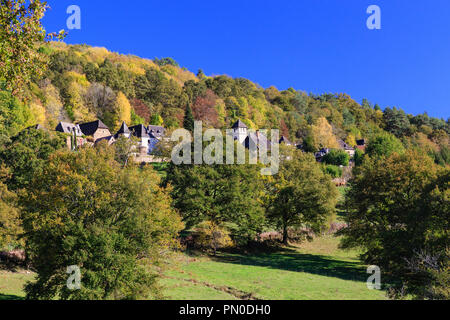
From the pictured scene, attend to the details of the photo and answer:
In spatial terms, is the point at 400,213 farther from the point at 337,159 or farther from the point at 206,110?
the point at 206,110

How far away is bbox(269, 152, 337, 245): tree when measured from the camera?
43.5 metres

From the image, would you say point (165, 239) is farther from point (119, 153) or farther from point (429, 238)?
point (119, 153)

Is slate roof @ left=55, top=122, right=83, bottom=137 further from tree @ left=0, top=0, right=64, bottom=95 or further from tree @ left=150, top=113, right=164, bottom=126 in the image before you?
tree @ left=0, top=0, right=64, bottom=95

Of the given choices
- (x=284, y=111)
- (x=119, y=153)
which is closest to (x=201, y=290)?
(x=119, y=153)

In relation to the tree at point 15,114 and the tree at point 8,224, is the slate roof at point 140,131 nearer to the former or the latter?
the tree at point 15,114

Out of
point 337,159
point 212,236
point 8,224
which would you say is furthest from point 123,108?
point 8,224

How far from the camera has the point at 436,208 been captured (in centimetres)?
2456

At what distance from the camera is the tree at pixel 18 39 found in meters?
11.7

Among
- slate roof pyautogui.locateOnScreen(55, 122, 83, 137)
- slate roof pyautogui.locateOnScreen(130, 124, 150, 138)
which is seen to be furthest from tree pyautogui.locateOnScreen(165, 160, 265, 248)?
slate roof pyautogui.locateOnScreen(130, 124, 150, 138)

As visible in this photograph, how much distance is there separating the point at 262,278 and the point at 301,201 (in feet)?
61.1

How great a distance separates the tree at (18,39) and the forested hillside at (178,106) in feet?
187

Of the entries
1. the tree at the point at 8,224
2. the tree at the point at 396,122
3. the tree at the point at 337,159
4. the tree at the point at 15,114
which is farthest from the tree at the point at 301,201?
the tree at the point at 396,122
